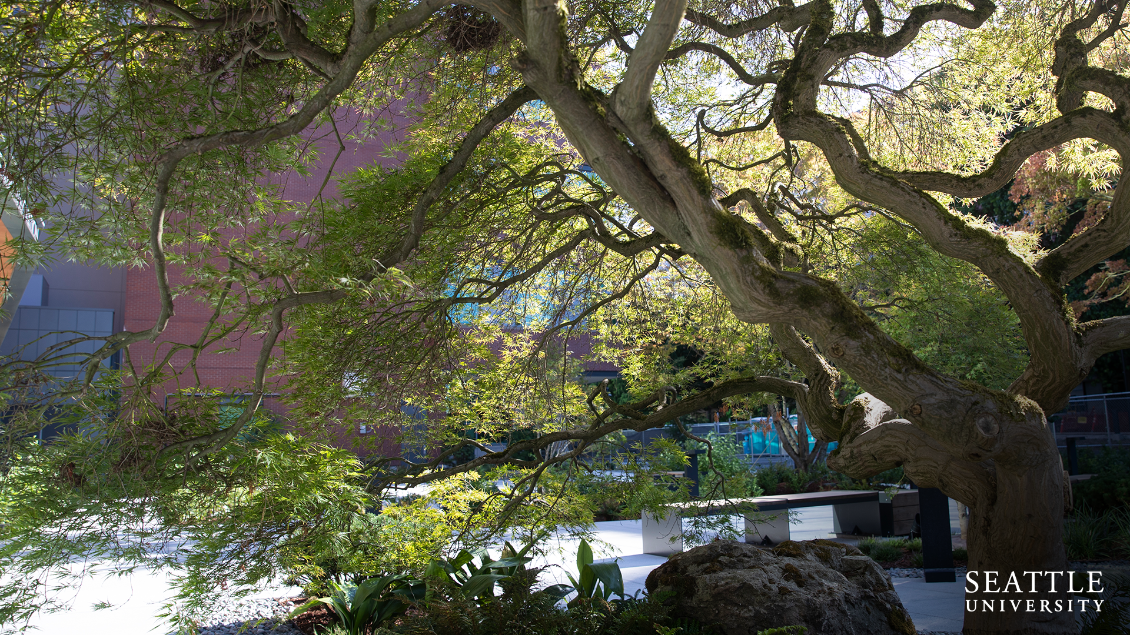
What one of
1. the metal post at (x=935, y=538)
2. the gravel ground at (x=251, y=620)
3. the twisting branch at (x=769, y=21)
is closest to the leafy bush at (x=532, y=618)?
the gravel ground at (x=251, y=620)

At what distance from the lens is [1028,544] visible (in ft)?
14.5

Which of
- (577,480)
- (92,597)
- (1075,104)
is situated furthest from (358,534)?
(92,597)

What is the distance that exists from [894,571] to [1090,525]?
8.89ft

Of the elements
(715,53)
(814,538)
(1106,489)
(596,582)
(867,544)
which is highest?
(715,53)

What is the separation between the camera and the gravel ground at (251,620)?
6805 mm

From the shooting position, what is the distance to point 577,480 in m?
6.18

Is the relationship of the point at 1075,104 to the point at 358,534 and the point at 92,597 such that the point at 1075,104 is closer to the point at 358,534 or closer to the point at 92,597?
the point at 358,534

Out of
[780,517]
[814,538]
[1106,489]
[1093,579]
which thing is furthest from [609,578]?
[1106,489]

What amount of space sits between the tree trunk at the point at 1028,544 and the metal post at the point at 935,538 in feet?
13.2

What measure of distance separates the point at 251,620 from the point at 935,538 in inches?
Answer: 303

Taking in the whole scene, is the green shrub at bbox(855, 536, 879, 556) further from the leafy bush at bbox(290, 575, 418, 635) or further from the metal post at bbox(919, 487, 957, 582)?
the leafy bush at bbox(290, 575, 418, 635)

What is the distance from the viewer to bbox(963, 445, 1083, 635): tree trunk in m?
4.38

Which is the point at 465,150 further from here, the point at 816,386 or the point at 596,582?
the point at 596,582

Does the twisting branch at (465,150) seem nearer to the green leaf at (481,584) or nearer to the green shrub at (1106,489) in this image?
the green leaf at (481,584)
